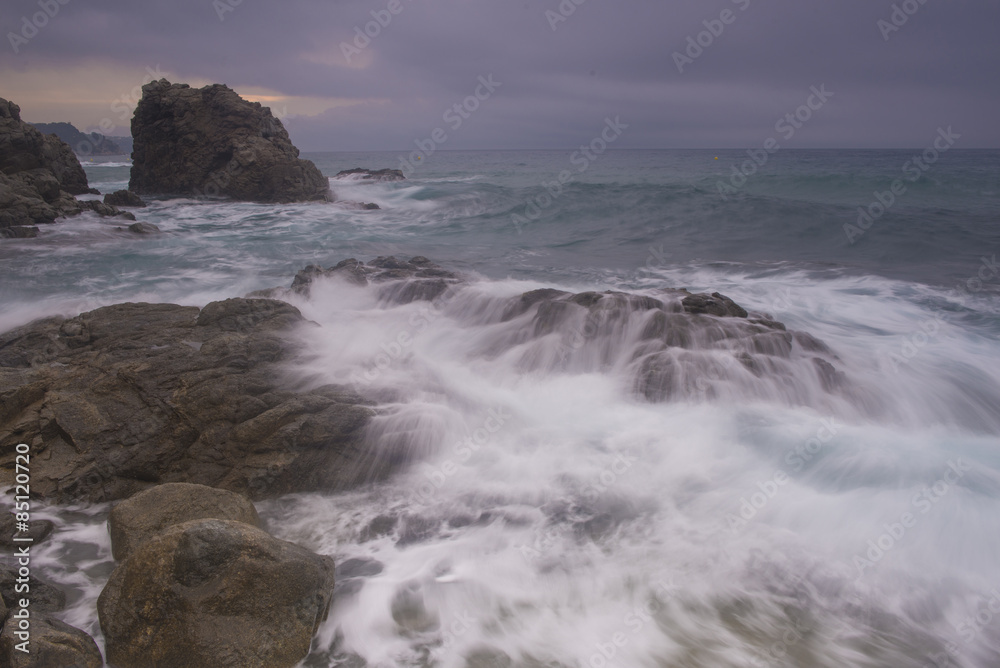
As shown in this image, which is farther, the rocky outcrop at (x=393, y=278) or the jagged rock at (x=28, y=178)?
the jagged rock at (x=28, y=178)

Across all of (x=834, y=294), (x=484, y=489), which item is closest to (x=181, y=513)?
(x=484, y=489)

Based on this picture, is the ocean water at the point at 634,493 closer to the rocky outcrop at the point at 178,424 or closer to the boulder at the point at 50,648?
the rocky outcrop at the point at 178,424

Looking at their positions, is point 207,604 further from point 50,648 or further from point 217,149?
point 217,149

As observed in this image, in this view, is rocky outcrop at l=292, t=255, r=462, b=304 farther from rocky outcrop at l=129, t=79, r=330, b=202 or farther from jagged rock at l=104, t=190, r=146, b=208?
jagged rock at l=104, t=190, r=146, b=208

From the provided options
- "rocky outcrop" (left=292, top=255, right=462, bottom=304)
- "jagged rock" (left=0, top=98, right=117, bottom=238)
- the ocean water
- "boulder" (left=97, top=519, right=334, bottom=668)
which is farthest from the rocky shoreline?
"jagged rock" (left=0, top=98, right=117, bottom=238)

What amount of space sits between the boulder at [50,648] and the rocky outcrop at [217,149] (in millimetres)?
25853

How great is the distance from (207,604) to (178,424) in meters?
2.49

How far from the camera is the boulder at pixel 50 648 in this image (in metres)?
2.52

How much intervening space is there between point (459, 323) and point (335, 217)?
1570 cm

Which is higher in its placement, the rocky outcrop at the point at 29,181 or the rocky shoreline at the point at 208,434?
the rocky outcrop at the point at 29,181

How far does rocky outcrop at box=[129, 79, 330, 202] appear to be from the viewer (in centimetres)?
2688

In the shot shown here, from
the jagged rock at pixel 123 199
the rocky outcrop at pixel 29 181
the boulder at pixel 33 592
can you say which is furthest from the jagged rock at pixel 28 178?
the boulder at pixel 33 592

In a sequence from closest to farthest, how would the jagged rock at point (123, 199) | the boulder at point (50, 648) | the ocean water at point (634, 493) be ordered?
the boulder at point (50, 648) → the ocean water at point (634, 493) → the jagged rock at point (123, 199)

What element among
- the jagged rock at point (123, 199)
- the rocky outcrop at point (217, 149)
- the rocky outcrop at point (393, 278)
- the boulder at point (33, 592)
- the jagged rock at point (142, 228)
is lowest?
the boulder at point (33, 592)
